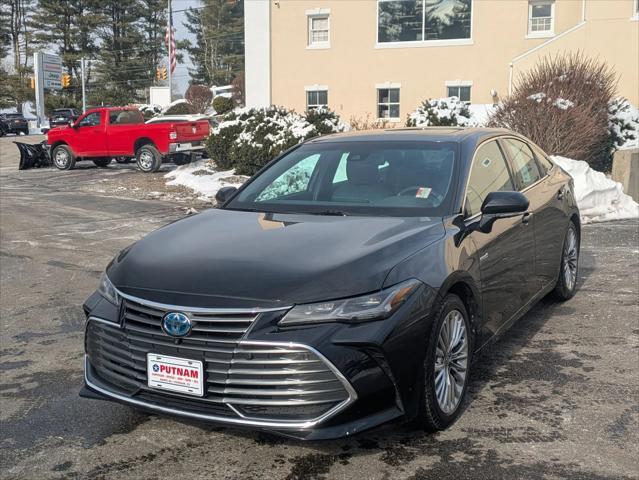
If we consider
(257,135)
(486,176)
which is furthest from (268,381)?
(257,135)

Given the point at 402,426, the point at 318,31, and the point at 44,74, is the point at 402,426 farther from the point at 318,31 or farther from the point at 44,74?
the point at 44,74

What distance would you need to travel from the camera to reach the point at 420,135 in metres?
5.04

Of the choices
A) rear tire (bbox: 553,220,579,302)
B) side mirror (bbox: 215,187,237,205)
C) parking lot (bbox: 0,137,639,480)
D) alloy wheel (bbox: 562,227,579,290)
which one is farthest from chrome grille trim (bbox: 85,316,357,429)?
alloy wheel (bbox: 562,227,579,290)

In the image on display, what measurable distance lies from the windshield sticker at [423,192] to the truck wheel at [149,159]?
15678mm

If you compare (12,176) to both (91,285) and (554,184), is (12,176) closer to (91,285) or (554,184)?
(91,285)

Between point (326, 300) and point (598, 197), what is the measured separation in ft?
30.1

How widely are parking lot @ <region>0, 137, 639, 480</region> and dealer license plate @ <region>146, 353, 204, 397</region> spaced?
0.87ft

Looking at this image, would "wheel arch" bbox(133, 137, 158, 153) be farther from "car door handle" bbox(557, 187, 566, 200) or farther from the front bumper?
the front bumper

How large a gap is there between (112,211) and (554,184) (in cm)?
906

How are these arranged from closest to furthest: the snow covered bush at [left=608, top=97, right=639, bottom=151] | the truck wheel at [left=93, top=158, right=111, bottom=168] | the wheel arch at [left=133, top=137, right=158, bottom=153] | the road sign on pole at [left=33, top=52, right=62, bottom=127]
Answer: the snow covered bush at [left=608, top=97, right=639, bottom=151] → the wheel arch at [left=133, top=137, right=158, bottom=153] → the truck wheel at [left=93, top=158, right=111, bottom=168] → the road sign on pole at [left=33, top=52, right=62, bottom=127]

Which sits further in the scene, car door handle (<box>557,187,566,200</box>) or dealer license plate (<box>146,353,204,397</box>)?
car door handle (<box>557,187,566,200</box>)

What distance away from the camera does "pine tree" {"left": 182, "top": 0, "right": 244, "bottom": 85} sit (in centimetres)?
7269

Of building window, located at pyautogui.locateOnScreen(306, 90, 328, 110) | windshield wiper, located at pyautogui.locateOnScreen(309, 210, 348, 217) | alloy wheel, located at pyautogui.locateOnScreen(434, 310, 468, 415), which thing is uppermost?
building window, located at pyautogui.locateOnScreen(306, 90, 328, 110)

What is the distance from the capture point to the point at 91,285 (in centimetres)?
732
